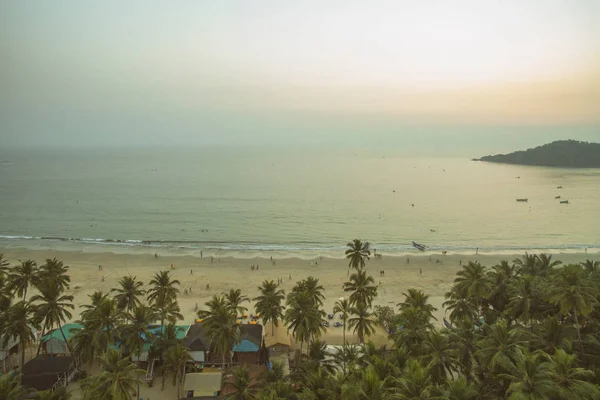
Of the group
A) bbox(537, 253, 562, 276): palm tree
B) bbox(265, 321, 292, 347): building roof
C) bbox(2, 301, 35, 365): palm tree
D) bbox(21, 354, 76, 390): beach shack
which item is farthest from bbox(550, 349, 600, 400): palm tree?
bbox(2, 301, 35, 365): palm tree

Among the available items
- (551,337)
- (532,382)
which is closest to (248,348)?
(532,382)

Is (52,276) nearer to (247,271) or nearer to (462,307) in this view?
(247,271)

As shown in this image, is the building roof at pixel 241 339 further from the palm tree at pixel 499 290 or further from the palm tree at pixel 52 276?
the palm tree at pixel 499 290

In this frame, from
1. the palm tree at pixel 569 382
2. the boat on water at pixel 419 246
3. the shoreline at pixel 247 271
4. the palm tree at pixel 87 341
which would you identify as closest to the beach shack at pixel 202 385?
the palm tree at pixel 87 341

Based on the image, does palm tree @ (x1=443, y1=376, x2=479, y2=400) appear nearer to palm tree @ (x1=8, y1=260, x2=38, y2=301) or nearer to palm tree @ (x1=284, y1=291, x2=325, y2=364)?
palm tree @ (x1=284, y1=291, x2=325, y2=364)

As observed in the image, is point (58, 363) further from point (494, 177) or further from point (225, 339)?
point (494, 177)

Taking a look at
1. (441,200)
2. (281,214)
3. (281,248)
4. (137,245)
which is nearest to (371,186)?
(441,200)
